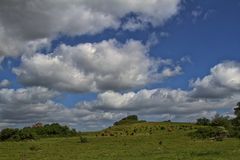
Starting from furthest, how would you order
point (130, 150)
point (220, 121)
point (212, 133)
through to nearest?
point (220, 121) → point (212, 133) → point (130, 150)

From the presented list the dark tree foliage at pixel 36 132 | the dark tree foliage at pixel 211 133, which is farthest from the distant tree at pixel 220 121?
the dark tree foliage at pixel 36 132

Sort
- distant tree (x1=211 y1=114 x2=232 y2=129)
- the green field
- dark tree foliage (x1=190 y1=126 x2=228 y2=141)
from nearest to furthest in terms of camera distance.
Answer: the green field
dark tree foliage (x1=190 y1=126 x2=228 y2=141)
distant tree (x1=211 y1=114 x2=232 y2=129)

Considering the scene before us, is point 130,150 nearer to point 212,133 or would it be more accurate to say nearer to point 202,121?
point 212,133

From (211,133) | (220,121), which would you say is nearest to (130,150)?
(211,133)

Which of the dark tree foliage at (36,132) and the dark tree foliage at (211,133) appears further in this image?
the dark tree foliage at (36,132)

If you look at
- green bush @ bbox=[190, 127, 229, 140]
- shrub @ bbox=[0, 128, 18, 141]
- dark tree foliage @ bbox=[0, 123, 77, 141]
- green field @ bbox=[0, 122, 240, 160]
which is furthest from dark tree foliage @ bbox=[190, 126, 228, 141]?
shrub @ bbox=[0, 128, 18, 141]

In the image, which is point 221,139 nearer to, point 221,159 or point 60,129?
point 221,159

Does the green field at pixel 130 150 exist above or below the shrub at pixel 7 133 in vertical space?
below

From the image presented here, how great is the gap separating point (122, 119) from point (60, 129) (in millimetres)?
43543

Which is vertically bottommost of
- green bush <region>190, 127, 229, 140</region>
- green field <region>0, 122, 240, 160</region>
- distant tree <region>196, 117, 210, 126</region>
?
green field <region>0, 122, 240, 160</region>

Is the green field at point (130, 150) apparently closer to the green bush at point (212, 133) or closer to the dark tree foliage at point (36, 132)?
the green bush at point (212, 133)

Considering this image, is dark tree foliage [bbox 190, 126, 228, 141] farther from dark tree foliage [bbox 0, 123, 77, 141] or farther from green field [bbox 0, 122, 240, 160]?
dark tree foliage [bbox 0, 123, 77, 141]

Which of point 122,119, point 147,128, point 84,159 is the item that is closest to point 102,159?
point 84,159

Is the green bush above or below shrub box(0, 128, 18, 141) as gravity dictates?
below
